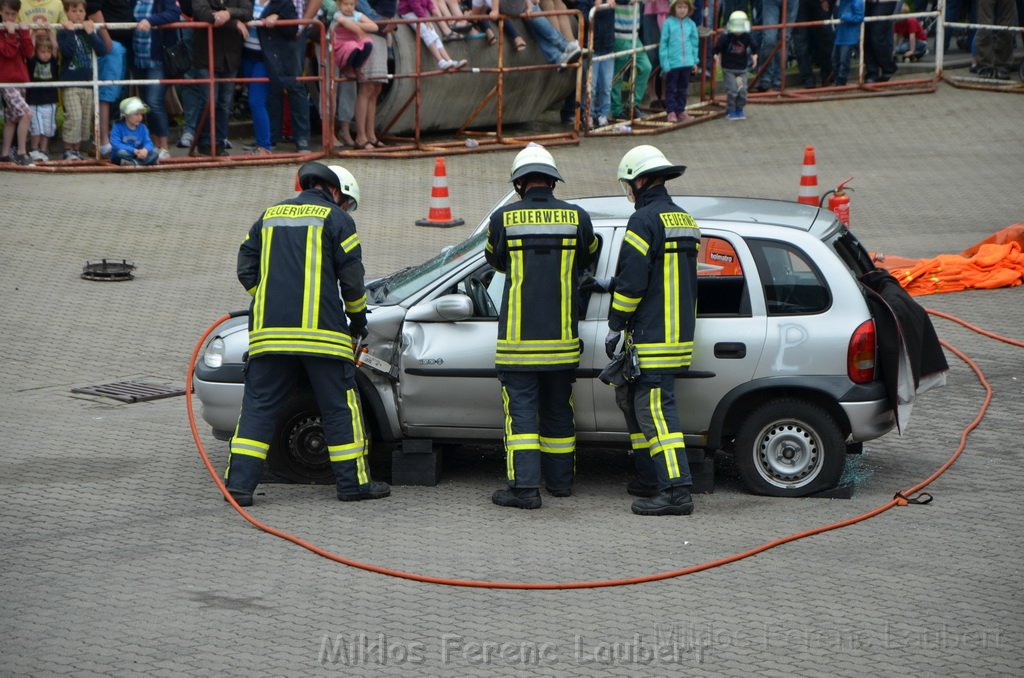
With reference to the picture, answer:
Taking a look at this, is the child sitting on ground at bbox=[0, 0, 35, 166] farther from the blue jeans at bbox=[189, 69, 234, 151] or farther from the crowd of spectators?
the blue jeans at bbox=[189, 69, 234, 151]

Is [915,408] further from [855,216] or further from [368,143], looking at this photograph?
[368,143]

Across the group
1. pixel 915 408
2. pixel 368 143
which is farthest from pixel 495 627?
pixel 368 143

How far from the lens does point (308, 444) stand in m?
7.99

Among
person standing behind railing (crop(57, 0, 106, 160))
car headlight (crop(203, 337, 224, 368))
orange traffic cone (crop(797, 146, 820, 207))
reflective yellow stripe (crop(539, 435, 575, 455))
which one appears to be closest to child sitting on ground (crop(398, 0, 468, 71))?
person standing behind railing (crop(57, 0, 106, 160))

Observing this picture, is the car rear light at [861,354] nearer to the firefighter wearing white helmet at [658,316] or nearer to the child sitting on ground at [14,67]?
the firefighter wearing white helmet at [658,316]

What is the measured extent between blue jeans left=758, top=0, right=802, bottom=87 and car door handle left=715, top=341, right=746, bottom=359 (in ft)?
44.9

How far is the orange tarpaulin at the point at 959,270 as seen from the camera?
12367mm

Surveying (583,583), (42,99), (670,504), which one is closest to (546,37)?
(42,99)

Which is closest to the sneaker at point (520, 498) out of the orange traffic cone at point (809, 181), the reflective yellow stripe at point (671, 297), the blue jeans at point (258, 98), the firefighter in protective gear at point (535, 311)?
the firefighter in protective gear at point (535, 311)

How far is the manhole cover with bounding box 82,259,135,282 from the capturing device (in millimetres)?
12555

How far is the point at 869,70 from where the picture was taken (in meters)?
21.8

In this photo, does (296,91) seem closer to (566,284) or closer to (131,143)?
(131,143)

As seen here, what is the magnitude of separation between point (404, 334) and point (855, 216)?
28.4 feet

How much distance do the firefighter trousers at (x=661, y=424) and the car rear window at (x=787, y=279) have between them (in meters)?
0.71
